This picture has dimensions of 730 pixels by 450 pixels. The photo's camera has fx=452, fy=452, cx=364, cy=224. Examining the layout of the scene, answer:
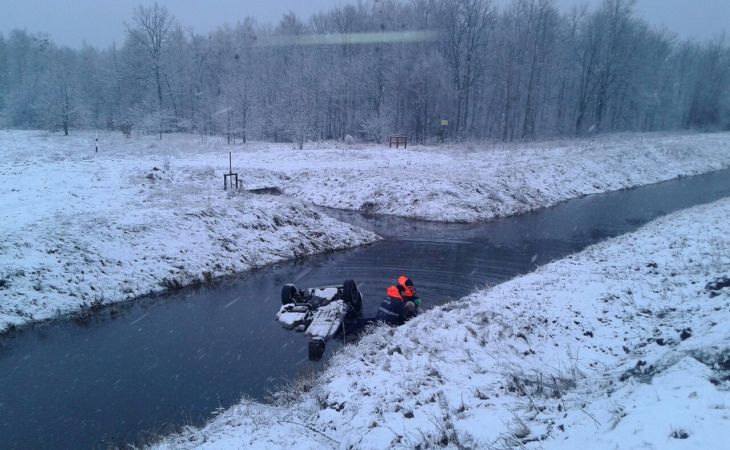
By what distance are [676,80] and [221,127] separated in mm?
80550

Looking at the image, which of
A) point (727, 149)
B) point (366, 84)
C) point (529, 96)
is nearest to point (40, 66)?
point (366, 84)

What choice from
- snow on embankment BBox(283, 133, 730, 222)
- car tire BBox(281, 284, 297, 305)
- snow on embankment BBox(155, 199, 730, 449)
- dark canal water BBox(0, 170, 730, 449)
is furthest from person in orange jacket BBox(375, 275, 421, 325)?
snow on embankment BBox(283, 133, 730, 222)

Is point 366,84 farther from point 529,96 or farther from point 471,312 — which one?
point 471,312

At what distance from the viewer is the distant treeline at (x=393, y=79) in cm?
5984

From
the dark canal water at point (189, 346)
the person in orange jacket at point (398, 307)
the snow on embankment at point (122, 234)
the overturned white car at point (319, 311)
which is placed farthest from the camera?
the snow on embankment at point (122, 234)

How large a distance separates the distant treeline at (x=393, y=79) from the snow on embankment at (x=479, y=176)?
52.6ft

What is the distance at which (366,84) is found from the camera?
64438mm

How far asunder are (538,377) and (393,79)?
55.9 m

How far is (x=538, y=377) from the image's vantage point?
23.8 ft

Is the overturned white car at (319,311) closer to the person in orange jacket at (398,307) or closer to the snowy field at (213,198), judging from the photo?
the person in orange jacket at (398,307)

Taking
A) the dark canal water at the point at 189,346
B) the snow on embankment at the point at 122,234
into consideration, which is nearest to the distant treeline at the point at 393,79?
the snow on embankment at the point at 122,234

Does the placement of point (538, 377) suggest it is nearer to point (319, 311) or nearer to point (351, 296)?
point (351, 296)

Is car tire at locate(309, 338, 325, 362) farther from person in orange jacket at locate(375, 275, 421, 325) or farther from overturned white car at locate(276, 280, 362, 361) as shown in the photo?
person in orange jacket at locate(375, 275, 421, 325)

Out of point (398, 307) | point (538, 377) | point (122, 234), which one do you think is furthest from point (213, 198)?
point (538, 377)
